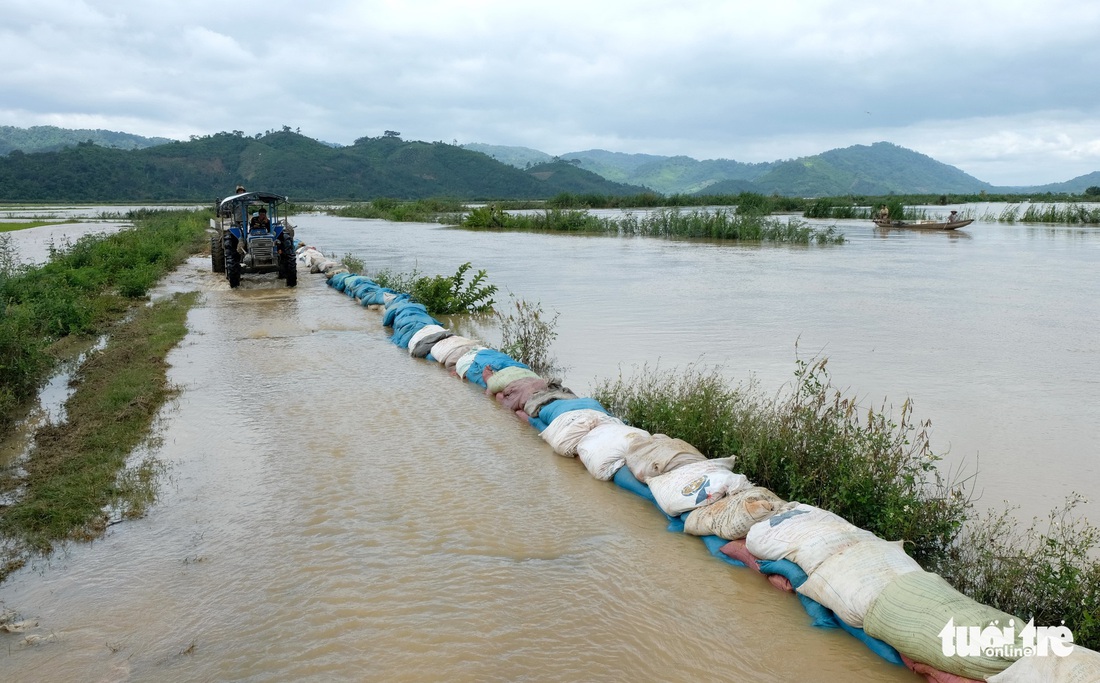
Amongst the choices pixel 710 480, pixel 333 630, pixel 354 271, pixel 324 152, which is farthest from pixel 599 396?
pixel 324 152

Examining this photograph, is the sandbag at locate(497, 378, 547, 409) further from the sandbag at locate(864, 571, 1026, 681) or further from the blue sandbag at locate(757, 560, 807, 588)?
the sandbag at locate(864, 571, 1026, 681)

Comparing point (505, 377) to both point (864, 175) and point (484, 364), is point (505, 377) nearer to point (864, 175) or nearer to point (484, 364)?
point (484, 364)

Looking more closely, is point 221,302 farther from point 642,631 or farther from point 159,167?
point 159,167

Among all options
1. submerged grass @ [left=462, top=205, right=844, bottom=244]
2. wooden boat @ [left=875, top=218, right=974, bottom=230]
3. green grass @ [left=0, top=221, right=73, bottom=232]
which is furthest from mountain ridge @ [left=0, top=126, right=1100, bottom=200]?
wooden boat @ [left=875, top=218, right=974, bottom=230]

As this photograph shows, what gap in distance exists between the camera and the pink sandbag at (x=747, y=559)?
368cm

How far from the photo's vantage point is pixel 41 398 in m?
6.94

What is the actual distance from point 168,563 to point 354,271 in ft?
41.7

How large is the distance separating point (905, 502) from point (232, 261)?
1248cm

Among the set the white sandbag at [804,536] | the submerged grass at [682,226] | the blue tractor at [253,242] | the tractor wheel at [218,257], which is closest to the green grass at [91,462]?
the white sandbag at [804,536]

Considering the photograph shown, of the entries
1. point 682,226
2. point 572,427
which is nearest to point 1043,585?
point 572,427

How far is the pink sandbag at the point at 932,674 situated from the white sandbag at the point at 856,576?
0.25 metres

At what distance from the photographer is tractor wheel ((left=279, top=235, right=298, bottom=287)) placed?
14.0 m

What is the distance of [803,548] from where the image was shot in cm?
364

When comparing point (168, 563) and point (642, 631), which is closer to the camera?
point (642, 631)
